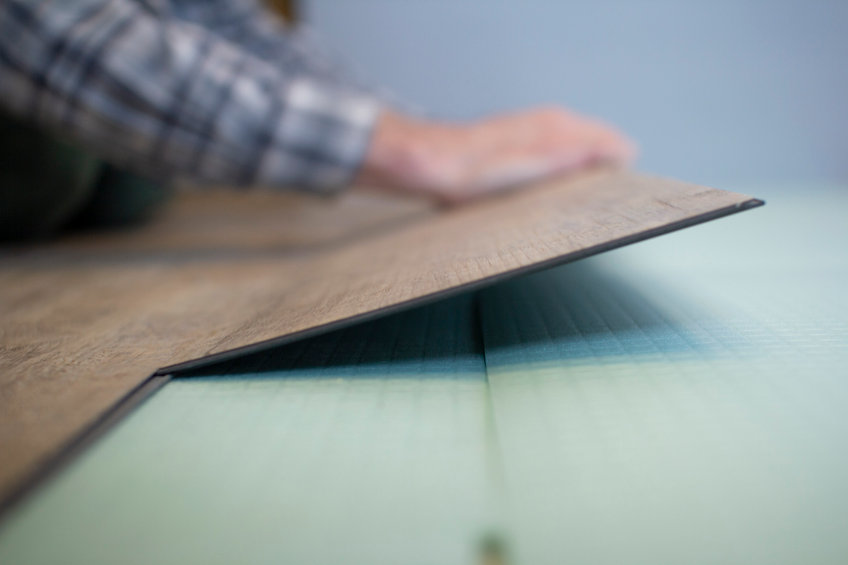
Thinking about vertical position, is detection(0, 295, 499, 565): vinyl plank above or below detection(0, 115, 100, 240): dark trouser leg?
below

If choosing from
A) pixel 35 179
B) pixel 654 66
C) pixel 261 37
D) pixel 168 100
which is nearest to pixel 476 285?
pixel 168 100

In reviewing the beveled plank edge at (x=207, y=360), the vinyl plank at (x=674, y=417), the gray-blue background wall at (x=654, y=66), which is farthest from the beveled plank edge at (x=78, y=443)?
the gray-blue background wall at (x=654, y=66)

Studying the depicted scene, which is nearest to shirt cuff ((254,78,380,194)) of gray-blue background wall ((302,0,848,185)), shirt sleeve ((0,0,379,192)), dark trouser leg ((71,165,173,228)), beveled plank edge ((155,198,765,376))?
shirt sleeve ((0,0,379,192))

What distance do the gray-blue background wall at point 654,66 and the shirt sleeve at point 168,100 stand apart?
1.71 metres

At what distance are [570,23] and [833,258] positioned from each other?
1.82 m

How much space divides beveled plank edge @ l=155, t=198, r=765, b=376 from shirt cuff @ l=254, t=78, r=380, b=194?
16.7 inches

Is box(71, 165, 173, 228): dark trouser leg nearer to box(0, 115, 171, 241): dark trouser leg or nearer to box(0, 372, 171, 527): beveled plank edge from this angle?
box(0, 115, 171, 241): dark trouser leg

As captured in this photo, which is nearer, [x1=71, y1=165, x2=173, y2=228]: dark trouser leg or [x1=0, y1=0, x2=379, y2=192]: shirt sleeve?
[x1=0, y1=0, x2=379, y2=192]: shirt sleeve

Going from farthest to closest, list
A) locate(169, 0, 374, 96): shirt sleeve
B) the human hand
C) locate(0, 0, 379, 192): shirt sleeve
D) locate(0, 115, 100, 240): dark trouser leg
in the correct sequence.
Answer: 1. locate(169, 0, 374, 96): shirt sleeve
2. locate(0, 115, 100, 240): dark trouser leg
3. the human hand
4. locate(0, 0, 379, 192): shirt sleeve

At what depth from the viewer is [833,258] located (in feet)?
2.19

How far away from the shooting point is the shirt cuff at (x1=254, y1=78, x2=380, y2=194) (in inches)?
29.7

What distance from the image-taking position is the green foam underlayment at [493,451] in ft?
0.78

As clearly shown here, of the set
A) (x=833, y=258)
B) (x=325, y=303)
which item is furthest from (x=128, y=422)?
(x=833, y=258)

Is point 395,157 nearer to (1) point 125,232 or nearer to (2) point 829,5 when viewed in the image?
(1) point 125,232
